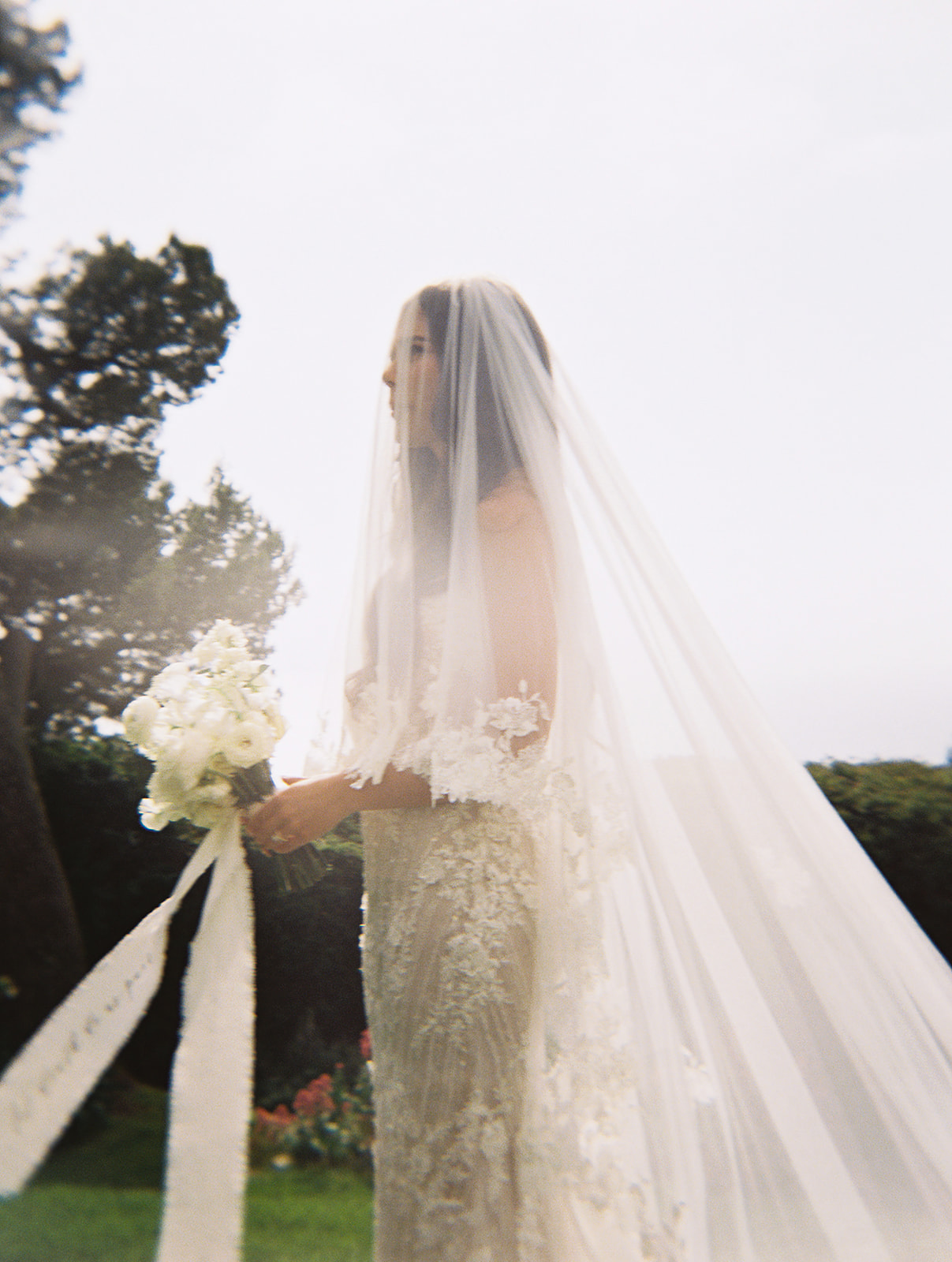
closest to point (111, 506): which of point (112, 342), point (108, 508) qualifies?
point (108, 508)

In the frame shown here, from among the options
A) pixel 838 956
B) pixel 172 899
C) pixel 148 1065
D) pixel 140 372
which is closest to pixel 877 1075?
pixel 838 956

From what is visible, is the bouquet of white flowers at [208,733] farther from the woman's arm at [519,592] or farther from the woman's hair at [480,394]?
the woman's hair at [480,394]

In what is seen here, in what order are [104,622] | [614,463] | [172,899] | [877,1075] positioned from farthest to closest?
[104,622], [614,463], [172,899], [877,1075]

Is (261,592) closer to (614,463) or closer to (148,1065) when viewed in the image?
(148,1065)

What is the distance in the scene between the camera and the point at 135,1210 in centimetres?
459

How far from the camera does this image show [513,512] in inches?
87.9

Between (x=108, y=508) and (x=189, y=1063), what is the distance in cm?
614

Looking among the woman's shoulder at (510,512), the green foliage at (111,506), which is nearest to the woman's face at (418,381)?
the woman's shoulder at (510,512)

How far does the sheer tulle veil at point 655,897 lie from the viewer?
1802mm

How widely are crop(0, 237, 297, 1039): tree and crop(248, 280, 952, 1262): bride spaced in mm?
5458

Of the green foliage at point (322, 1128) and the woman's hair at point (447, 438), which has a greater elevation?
the woman's hair at point (447, 438)

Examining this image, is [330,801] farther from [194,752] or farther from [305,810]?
Answer: [194,752]

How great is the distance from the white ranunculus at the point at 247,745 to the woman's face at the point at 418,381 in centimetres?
92

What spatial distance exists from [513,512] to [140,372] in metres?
6.39
